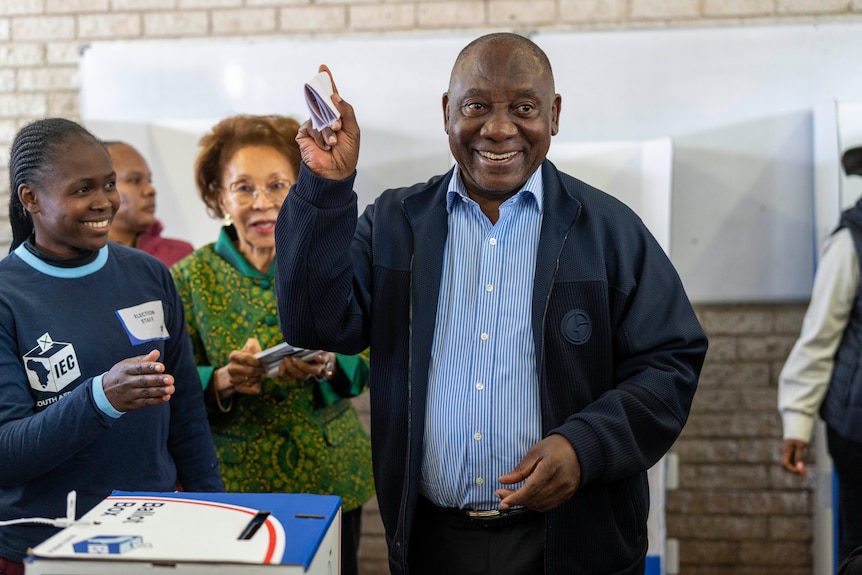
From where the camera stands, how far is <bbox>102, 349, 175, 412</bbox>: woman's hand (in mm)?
1178

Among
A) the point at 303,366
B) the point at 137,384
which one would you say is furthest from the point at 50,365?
the point at 303,366

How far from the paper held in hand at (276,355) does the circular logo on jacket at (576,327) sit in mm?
629

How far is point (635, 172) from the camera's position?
8.48ft

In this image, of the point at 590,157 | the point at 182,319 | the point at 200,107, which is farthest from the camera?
the point at 200,107

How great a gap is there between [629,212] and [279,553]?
82 centimetres

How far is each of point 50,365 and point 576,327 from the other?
0.81 m

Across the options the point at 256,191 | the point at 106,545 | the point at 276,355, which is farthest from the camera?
the point at 256,191

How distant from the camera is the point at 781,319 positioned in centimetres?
283

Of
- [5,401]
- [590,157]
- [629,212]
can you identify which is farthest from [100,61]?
[629,212]

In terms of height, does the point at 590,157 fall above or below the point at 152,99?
below

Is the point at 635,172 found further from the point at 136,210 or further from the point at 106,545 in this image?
the point at 106,545

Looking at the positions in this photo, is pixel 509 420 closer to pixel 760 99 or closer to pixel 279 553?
pixel 279 553

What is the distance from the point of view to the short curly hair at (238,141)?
2090 millimetres

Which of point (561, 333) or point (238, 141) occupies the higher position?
point (238, 141)
